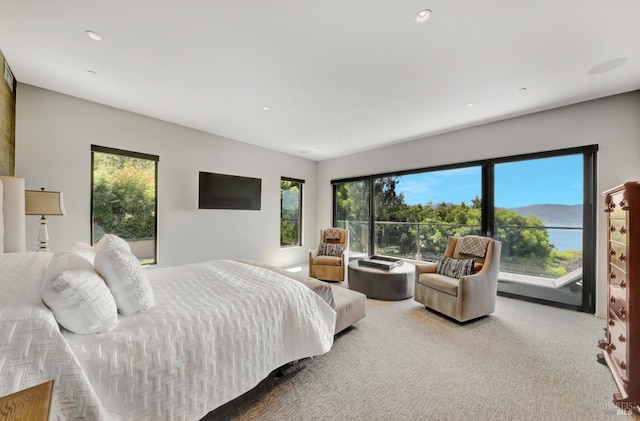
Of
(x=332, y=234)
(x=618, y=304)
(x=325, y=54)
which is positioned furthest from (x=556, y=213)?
(x=325, y=54)

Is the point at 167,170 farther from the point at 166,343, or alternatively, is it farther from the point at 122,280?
the point at 166,343

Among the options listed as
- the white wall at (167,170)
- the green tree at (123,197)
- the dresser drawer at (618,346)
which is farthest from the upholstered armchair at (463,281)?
the green tree at (123,197)

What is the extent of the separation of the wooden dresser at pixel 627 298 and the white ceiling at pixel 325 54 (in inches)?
Result: 53.4

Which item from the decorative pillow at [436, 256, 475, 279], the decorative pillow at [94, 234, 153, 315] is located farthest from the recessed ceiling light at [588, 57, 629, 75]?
the decorative pillow at [94, 234, 153, 315]

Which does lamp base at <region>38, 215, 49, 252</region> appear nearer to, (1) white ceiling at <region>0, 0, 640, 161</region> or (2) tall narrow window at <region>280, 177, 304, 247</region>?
(1) white ceiling at <region>0, 0, 640, 161</region>

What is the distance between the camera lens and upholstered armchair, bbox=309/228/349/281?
4.48 metres

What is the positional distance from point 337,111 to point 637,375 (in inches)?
141

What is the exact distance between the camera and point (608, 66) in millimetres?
2406

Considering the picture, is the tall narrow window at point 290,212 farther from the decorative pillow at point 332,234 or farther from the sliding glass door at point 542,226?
the sliding glass door at point 542,226

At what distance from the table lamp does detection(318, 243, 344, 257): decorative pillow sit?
3650 millimetres

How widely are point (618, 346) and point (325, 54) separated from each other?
10.7 ft

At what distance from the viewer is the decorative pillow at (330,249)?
4730 mm

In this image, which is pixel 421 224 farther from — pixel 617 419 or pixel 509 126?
pixel 617 419

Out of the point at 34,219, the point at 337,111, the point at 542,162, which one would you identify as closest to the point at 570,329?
the point at 542,162
